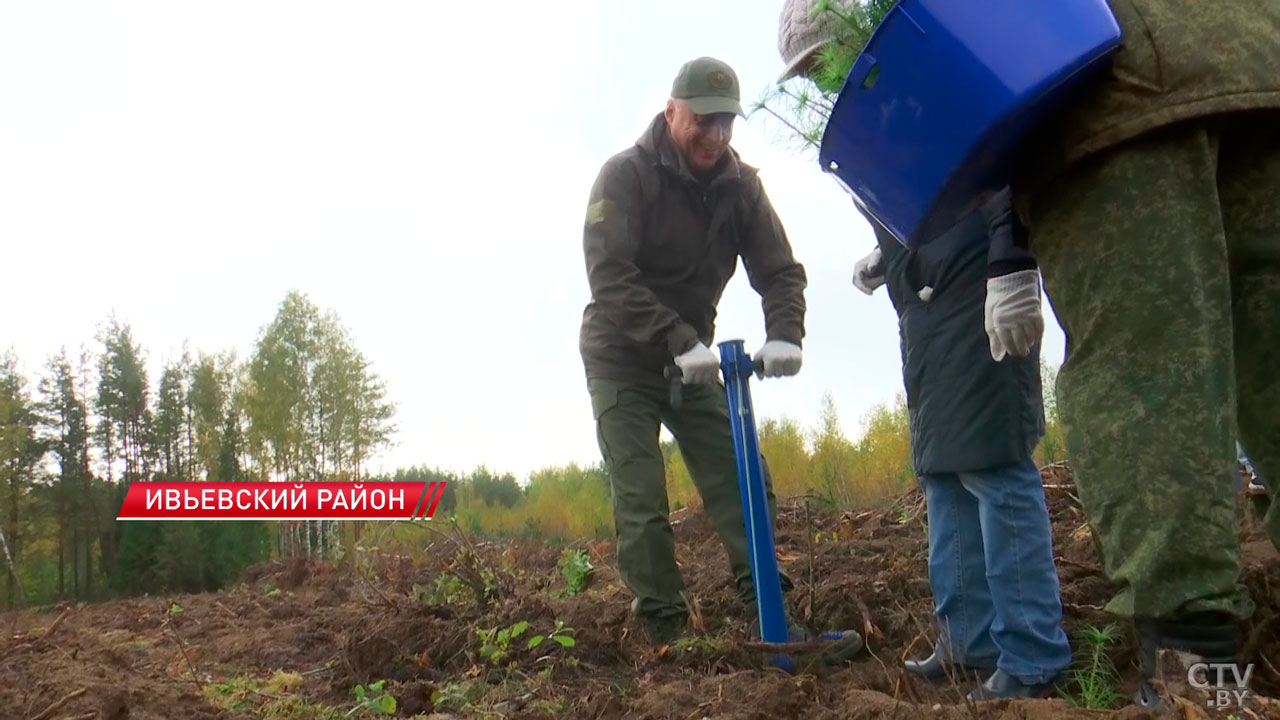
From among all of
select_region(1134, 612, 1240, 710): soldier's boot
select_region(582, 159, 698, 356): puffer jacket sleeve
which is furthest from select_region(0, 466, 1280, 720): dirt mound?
select_region(582, 159, 698, 356): puffer jacket sleeve

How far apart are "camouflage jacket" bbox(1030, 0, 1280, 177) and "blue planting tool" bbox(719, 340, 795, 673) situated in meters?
1.45

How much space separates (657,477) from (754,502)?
519 millimetres

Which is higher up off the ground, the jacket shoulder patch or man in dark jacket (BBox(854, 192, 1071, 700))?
the jacket shoulder patch

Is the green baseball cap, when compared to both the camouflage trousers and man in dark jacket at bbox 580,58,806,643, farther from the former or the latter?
the camouflage trousers

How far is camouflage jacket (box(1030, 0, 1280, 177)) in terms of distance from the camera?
4.92ft

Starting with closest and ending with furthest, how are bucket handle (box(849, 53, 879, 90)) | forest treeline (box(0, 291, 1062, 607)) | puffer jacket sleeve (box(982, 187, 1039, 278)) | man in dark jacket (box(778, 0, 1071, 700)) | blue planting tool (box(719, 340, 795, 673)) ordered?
1. bucket handle (box(849, 53, 879, 90))
2. puffer jacket sleeve (box(982, 187, 1039, 278))
3. man in dark jacket (box(778, 0, 1071, 700))
4. blue planting tool (box(719, 340, 795, 673))
5. forest treeline (box(0, 291, 1062, 607))

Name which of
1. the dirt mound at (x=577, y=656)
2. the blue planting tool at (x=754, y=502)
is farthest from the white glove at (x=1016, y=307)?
the blue planting tool at (x=754, y=502)

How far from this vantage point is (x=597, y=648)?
10.1 feet

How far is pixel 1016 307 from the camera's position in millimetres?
1953

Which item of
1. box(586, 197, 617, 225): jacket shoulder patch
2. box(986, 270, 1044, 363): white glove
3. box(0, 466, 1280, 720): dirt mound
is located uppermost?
box(586, 197, 617, 225): jacket shoulder patch

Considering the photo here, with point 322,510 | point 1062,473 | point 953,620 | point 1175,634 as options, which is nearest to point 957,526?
point 953,620

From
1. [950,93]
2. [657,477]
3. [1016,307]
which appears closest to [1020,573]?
[1016,307]

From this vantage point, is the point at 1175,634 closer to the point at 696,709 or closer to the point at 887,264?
the point at 696,709

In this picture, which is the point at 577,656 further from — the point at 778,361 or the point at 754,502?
the point at 778,361
